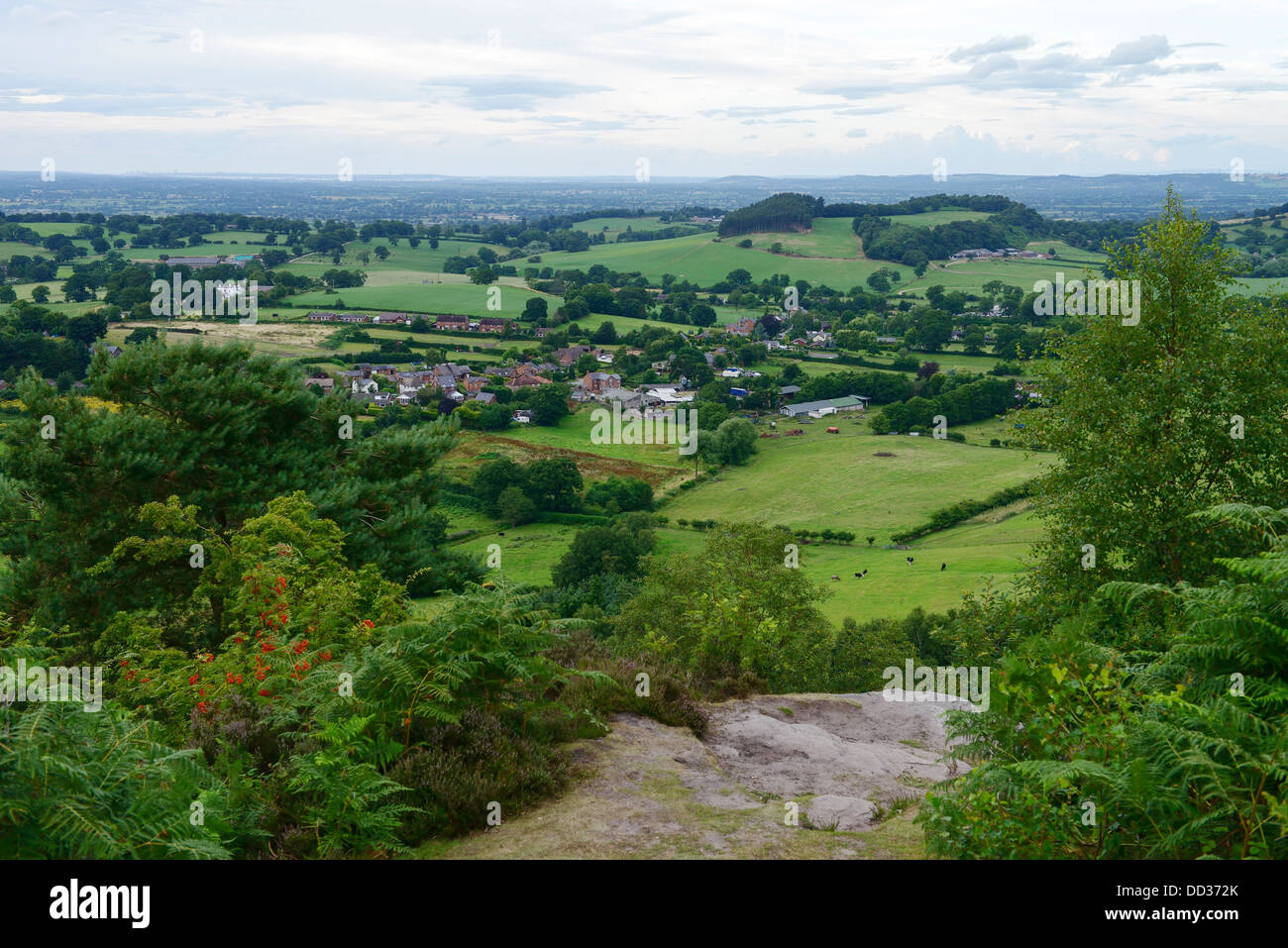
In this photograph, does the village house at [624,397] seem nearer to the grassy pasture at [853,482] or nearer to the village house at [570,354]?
the village house at [570,354]

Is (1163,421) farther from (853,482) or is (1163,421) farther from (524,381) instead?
(524,381)

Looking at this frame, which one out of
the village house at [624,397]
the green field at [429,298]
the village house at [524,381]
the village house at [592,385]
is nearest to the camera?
the village house at [524,381]

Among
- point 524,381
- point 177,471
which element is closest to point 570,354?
point 524,381

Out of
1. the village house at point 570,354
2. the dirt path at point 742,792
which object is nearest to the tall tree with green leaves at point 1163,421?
the dirt path at point 742,792

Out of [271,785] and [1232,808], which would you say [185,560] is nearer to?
[271,785]

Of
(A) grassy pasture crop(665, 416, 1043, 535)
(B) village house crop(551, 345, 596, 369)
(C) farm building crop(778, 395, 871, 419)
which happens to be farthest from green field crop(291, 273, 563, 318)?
(A) grassy pasture crop(665, 416, 1043, 535)

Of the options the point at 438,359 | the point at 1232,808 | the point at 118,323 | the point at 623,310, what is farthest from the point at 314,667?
the point at 623,310

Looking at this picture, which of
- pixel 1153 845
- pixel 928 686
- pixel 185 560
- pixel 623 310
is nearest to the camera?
pixel 1153 845

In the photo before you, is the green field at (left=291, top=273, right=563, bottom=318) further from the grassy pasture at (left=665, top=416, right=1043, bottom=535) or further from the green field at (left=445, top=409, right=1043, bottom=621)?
the grassy pasture at (left=665, top=416, right=1043, bottom=535)
